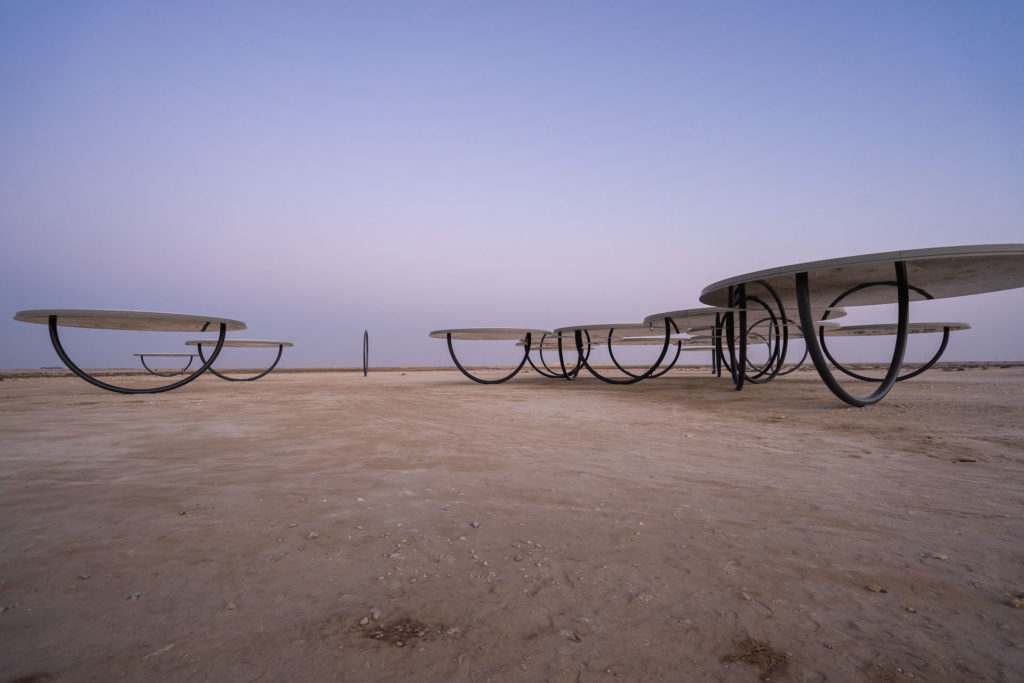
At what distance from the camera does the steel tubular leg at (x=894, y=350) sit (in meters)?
5.92

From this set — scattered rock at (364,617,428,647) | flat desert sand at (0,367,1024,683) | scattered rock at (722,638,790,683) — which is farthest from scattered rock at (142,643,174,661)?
scattered rock at (722,638,790,683)

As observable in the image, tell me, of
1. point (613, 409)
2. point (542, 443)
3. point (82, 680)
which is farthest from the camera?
point (613, 409)

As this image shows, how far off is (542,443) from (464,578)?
2398 millimetres

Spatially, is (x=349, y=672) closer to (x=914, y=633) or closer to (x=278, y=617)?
(x=278, y=617)

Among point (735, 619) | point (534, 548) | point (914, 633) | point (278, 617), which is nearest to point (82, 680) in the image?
point (278, 617)

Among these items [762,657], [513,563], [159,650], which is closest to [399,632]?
[513,563]

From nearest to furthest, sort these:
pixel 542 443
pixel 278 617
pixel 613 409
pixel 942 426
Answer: pixel 278 617 → pixel 542 443 → pixel 942 426 → pixel 613 409

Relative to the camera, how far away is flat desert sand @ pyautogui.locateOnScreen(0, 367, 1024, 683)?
1234 millimetres

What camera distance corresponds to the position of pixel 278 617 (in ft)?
4.70

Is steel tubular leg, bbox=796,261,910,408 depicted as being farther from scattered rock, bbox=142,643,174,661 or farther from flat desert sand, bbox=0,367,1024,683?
scattered rock, bbox=142,643,174,661

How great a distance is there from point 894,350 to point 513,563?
271 inches

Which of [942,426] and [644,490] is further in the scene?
[942,426]

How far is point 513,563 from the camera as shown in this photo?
178cm

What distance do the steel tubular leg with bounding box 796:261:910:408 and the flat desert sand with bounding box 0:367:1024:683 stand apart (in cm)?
221
